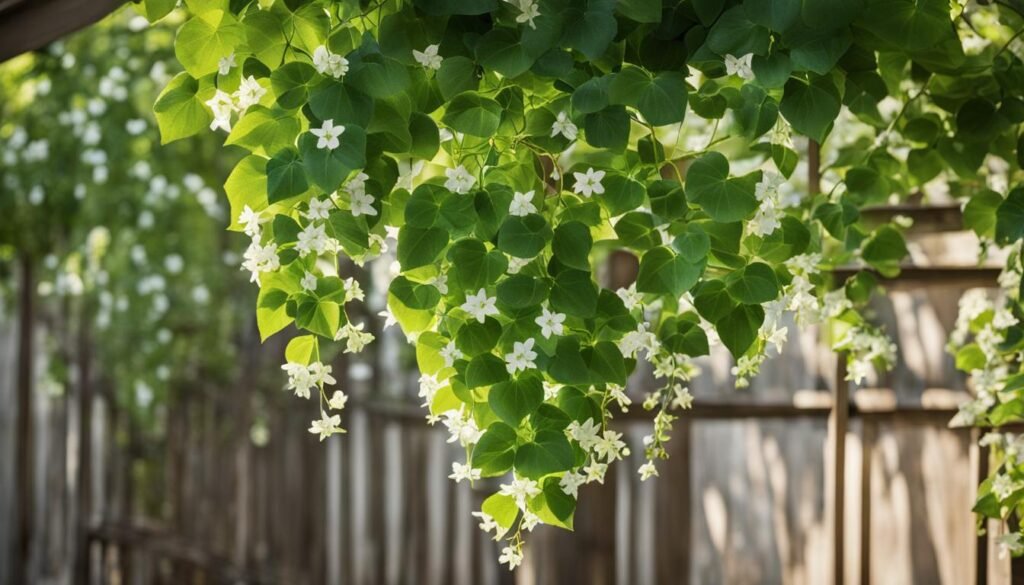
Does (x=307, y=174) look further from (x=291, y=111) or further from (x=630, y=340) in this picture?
(x=630, y=340)

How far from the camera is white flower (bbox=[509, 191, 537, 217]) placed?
1.48 metres

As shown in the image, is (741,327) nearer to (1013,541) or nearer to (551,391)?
(551,391)

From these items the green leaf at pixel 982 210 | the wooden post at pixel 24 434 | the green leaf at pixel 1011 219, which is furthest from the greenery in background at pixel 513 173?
the wooden post at pixel 24 434

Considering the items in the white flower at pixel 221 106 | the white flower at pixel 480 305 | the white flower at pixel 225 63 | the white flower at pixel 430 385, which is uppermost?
the white flower at pixel 225 63

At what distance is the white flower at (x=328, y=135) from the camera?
139 cm

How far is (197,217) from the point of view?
5016 millimetres

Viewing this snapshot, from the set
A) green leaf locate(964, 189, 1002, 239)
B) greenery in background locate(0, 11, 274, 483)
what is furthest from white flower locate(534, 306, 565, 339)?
greenery in background locate(0, 11, 274, 483)

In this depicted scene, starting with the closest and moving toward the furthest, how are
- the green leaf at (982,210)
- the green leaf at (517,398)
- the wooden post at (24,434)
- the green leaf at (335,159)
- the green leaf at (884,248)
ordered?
1. the green leaf at (335,159)
2. the green leaf at (517,398)
3. the green leaf at (982,210)
4. the green leaf at (884,248)
5. the wooden post at (24,434)

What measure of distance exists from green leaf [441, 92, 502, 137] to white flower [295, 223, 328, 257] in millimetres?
198

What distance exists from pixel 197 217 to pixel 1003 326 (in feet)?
11.6

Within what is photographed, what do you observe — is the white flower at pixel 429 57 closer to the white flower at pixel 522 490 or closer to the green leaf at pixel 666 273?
the green leaf at pixel 666 273

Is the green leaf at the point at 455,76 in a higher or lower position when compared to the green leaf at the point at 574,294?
higher

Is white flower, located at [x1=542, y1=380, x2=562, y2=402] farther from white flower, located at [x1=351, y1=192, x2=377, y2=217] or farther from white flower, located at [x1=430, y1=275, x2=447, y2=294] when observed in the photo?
white flower, located at [x1=351, y1=192, x2=377, y2=217]

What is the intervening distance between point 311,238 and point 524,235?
25 cm
